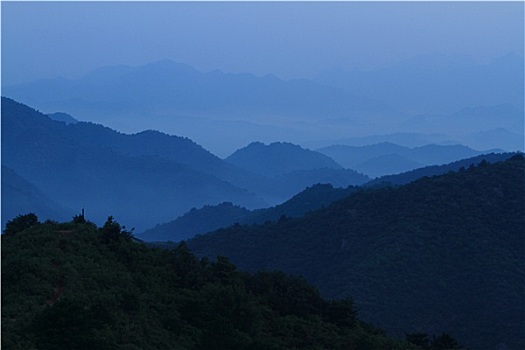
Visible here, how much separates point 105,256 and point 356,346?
1009cm

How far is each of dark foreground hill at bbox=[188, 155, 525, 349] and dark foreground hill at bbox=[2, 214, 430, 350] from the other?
1270 inches

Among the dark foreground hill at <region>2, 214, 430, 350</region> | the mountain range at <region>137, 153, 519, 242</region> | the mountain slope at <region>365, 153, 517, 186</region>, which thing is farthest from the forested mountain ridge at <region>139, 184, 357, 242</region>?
the dark foreground hill at <region>2, 214, 430, 350</region>

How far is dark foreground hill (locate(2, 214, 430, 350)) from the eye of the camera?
20.1 m

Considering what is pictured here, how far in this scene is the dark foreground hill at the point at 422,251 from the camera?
64.9m

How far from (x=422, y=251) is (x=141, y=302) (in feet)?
185

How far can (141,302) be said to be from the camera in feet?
79.7

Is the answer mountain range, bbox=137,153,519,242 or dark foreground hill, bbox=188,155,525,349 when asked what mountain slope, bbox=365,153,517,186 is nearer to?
mountain range, bbox=137,153,519,242

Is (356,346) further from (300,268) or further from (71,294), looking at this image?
(300,268)

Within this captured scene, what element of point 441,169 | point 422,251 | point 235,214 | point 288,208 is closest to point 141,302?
point 422,251

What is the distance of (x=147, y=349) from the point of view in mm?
21047

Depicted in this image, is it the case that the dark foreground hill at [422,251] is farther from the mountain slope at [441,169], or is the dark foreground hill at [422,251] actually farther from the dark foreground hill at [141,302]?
→ the mountain slope at [441,169]

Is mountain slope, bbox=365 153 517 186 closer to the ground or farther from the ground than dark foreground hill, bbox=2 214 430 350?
farther from the ground

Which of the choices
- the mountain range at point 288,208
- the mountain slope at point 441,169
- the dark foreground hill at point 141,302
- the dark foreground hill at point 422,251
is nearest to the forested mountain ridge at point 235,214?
the mountain range at point 288,208

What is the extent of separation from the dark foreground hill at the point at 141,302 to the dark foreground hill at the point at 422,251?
32250 mm
